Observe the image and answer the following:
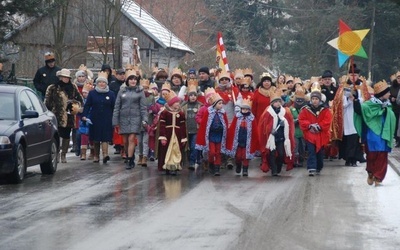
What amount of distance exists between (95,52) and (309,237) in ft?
101

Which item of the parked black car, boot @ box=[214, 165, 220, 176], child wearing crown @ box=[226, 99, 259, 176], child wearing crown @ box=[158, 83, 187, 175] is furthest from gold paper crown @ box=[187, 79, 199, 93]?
the parked black car

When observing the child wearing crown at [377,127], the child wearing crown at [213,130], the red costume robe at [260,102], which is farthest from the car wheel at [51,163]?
the child wearing crown at [377,127]

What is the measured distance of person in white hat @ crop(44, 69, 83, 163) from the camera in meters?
21.5

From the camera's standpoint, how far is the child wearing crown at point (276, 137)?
19.6m

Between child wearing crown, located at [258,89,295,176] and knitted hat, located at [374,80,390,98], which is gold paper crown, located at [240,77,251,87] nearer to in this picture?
child wearing crown, located at [258,89,295,176]

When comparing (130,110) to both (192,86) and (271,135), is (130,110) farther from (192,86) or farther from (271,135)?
(271,135)

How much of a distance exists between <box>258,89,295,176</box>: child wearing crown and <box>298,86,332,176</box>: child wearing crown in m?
0.32

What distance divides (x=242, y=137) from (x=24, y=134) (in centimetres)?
428

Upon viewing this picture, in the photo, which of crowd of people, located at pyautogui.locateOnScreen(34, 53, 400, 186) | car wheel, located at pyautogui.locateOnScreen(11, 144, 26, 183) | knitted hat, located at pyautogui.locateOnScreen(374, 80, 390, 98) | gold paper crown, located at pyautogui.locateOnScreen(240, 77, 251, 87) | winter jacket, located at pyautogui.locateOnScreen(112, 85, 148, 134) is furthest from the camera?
gold paper crown, located at pyautogui.locateOnScreen(240, 77, 251, 87)

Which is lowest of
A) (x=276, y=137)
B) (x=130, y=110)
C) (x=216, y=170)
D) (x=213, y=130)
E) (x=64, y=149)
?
(x=216, y=170)

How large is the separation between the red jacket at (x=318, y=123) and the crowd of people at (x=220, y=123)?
0.06 ft

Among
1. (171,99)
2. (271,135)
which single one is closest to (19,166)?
(171,99)

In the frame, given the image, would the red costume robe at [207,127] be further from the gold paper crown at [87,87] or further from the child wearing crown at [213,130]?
the gold paper crown at [87,87]

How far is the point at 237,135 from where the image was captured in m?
19.6
